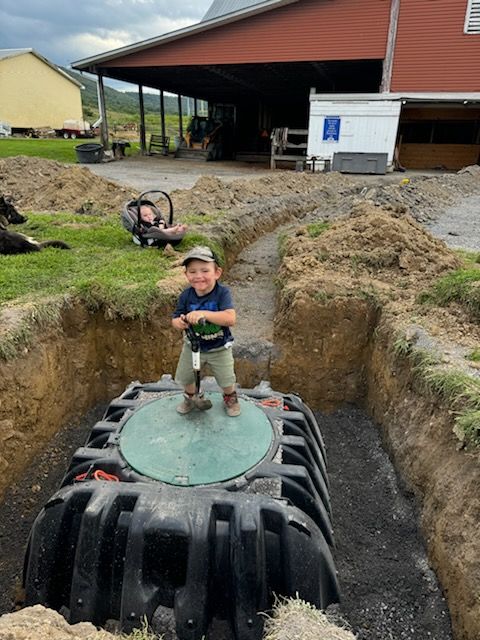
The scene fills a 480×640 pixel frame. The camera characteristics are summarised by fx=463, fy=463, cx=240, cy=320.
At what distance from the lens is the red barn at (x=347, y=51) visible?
54.6ft

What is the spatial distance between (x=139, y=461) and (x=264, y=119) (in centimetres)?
2856

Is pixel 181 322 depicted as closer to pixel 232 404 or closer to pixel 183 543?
pixel 232 404

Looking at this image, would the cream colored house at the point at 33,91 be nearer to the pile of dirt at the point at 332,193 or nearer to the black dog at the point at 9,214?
the pile of dirt at the point at 332,193

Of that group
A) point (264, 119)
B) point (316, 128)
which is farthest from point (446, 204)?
point (264, 119)

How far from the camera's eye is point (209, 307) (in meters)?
3.31

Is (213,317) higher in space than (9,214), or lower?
higher

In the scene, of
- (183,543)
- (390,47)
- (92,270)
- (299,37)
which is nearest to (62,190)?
(92,270)

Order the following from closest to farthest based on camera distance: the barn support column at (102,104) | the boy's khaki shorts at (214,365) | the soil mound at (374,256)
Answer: the boy's khaki shorts at (214,365)
the soil mound at (374,256)
the barn support column at (102,104)

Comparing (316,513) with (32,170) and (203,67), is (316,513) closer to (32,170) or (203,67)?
(32,170)

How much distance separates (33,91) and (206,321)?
154 ft

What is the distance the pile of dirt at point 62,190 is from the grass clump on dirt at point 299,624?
8.82 m

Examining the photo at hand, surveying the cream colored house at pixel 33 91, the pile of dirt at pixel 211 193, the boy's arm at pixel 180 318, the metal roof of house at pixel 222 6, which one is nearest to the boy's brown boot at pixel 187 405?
the boy's arm at pixel 180 318

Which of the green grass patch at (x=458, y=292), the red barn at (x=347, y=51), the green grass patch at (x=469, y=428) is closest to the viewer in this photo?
the green grass patch at (x=469, y=428)

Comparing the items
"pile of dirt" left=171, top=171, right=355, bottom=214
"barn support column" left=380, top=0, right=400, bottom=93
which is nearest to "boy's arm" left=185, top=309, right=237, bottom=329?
"pile of dirt" left=171, top=171, right=355, bottom=214
